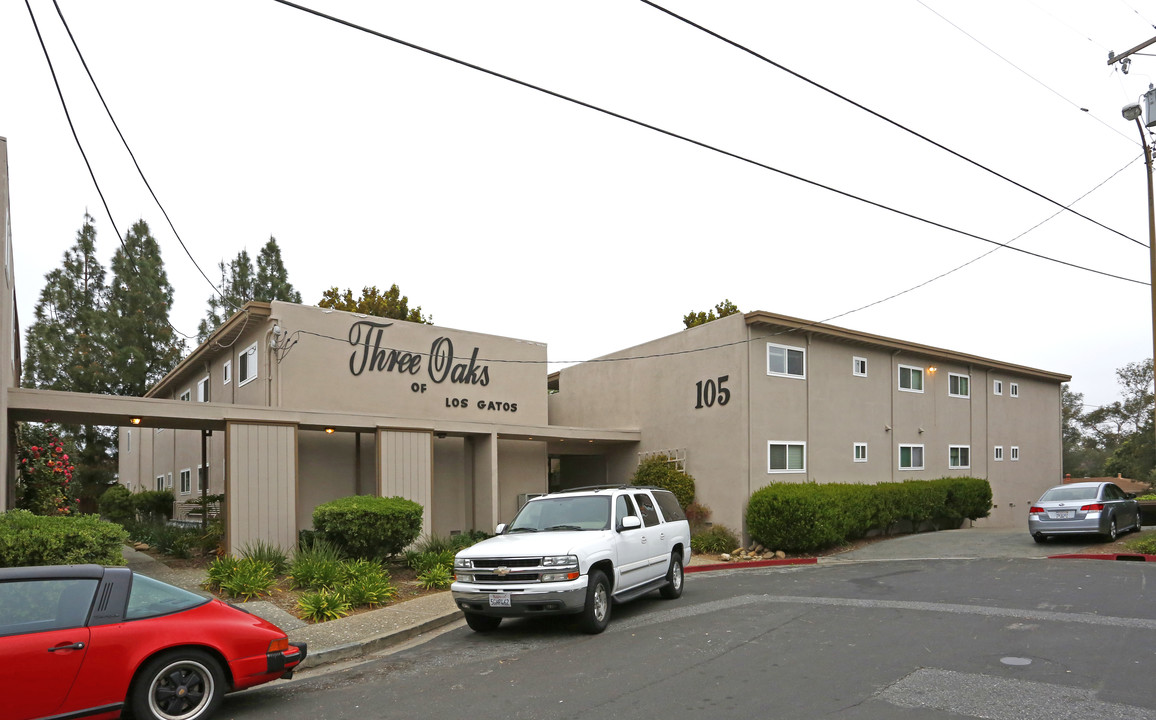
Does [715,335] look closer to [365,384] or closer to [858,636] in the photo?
[365,384]

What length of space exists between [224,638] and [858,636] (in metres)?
6.76

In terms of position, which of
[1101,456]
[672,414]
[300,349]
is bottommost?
[1101,456]

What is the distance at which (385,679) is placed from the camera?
26.0ft

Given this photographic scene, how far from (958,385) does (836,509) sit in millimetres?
10049

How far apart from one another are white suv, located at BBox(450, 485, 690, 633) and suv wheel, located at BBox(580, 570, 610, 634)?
0.5 inches

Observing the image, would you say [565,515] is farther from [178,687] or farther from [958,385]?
[958,385]

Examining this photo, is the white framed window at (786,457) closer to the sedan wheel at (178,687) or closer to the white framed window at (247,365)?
the white framed window at (247,365)

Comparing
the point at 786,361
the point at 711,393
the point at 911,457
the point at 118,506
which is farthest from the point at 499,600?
the point at 118,506

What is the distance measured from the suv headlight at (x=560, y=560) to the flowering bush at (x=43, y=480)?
10.7 meters

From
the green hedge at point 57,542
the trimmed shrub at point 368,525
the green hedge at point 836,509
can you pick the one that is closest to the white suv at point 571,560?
the green hedge at point 57,542

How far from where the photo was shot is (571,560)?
9398 mm

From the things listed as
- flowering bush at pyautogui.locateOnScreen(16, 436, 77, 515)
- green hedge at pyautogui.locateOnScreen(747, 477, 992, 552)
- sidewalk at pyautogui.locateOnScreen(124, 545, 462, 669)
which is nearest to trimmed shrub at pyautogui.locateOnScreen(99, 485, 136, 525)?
flowering bush at pyautogui.locateOnScreen(16, 436, 77, 515)

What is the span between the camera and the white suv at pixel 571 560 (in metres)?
9.38

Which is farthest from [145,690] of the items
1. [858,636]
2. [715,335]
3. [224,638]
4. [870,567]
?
[715,335]
